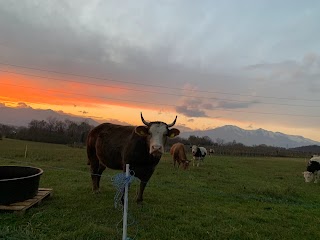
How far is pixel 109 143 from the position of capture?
9883mm

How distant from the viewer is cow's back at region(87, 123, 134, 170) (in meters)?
9.48

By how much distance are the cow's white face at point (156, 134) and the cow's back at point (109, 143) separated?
3.32ft

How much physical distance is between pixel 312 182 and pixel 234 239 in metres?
14.0

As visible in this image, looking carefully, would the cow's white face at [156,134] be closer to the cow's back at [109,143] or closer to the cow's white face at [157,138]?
the cow's white face at [157,138]

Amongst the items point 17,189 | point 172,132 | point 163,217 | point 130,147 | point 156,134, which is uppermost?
point 172,132

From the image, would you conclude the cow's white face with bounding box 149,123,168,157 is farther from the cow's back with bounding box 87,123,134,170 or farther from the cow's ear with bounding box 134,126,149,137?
the cow's back with bounding box 87,123,134,170

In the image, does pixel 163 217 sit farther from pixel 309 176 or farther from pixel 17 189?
pixel 309 176

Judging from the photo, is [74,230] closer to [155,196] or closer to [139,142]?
[139,142]

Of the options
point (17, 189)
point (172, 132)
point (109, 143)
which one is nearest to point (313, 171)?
point (172, 132)

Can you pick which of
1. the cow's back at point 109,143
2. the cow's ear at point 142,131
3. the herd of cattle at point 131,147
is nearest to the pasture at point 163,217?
the herd of cattle at point 131,147

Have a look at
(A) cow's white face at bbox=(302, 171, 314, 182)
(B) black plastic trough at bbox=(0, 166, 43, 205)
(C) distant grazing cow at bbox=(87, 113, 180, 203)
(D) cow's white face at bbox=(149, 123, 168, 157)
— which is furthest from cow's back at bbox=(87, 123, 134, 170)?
(A) cow's white face at bbox=(302, 171, 314, 182)

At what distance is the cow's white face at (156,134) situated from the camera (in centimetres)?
776

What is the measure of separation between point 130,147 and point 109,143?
4.17 feet

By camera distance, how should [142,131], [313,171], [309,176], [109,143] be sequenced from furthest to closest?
[313,171]
[309,176]
[109,143]
[142,131]
